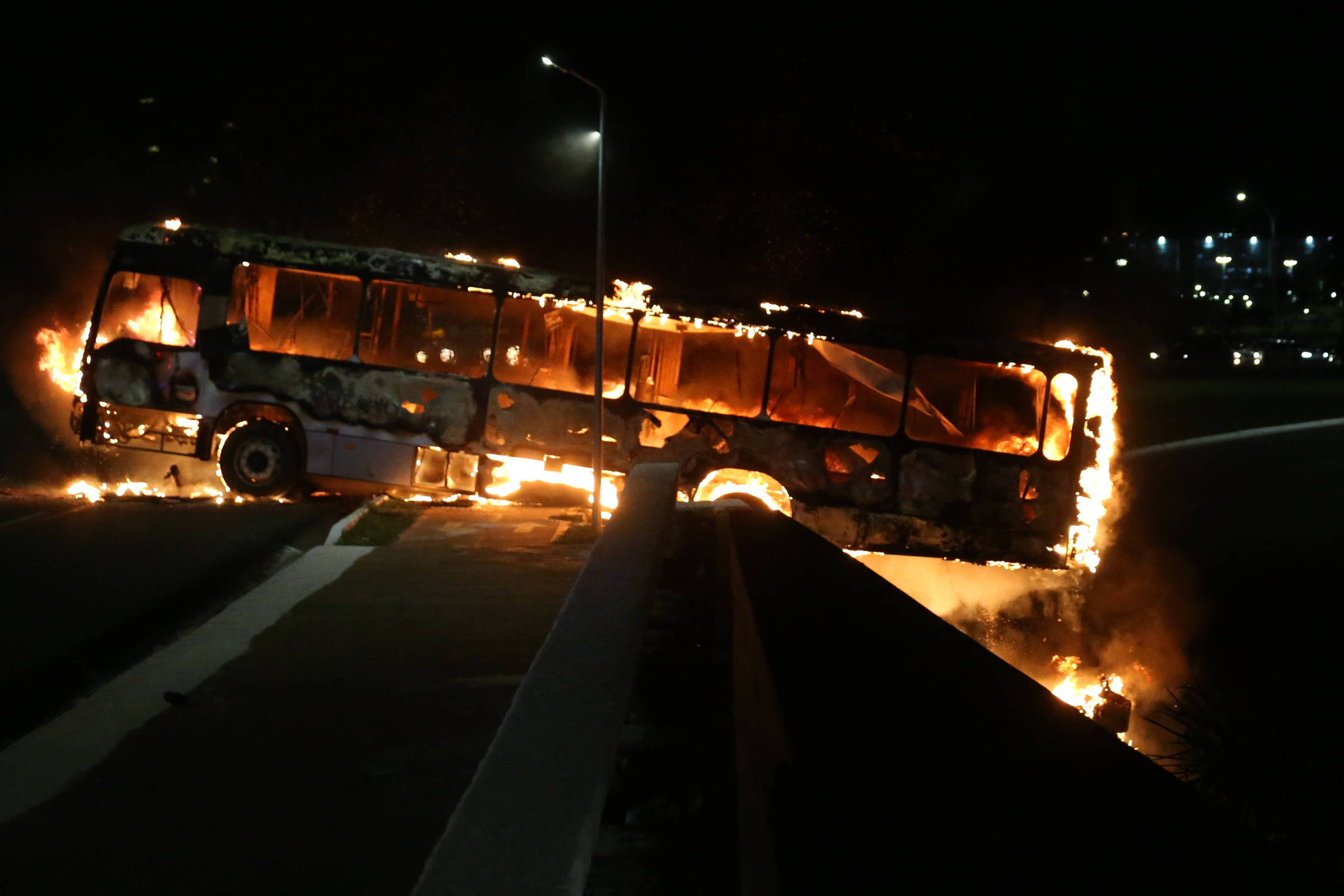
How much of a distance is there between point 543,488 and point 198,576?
494cm

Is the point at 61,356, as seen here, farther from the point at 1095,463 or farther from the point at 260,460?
the point at 1095,463

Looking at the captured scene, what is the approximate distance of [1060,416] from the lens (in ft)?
44.5

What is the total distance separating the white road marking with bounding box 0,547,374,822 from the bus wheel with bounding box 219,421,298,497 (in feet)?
15.0

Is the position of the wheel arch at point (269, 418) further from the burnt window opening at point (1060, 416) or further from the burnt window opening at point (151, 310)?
the burnt window opening at point (1060, 416)

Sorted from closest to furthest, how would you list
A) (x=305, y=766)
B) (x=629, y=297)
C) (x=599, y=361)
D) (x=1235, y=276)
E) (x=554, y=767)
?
(x=554, y=767), (x=305, y=766), (x=599, y=361), (x=629, y=297), (x=1235, y=276)

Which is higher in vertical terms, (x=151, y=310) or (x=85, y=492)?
(x=151, y=310)

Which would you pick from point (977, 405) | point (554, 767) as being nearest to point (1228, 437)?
point (977, 405)

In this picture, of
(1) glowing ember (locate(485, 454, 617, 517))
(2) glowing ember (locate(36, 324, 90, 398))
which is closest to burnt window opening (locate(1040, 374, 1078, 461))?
(1) glowing ember (locate(485, 454, 617, 517))

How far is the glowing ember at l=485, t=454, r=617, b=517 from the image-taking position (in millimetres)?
14148

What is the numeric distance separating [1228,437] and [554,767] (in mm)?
26062

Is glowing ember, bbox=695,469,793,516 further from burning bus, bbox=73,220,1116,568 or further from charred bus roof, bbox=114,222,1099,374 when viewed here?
charred bus roof, bbox=114,222,1099,374

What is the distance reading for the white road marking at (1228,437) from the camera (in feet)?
80.7

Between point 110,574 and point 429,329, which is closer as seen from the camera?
point 110,574

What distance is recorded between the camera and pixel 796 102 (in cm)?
1836
